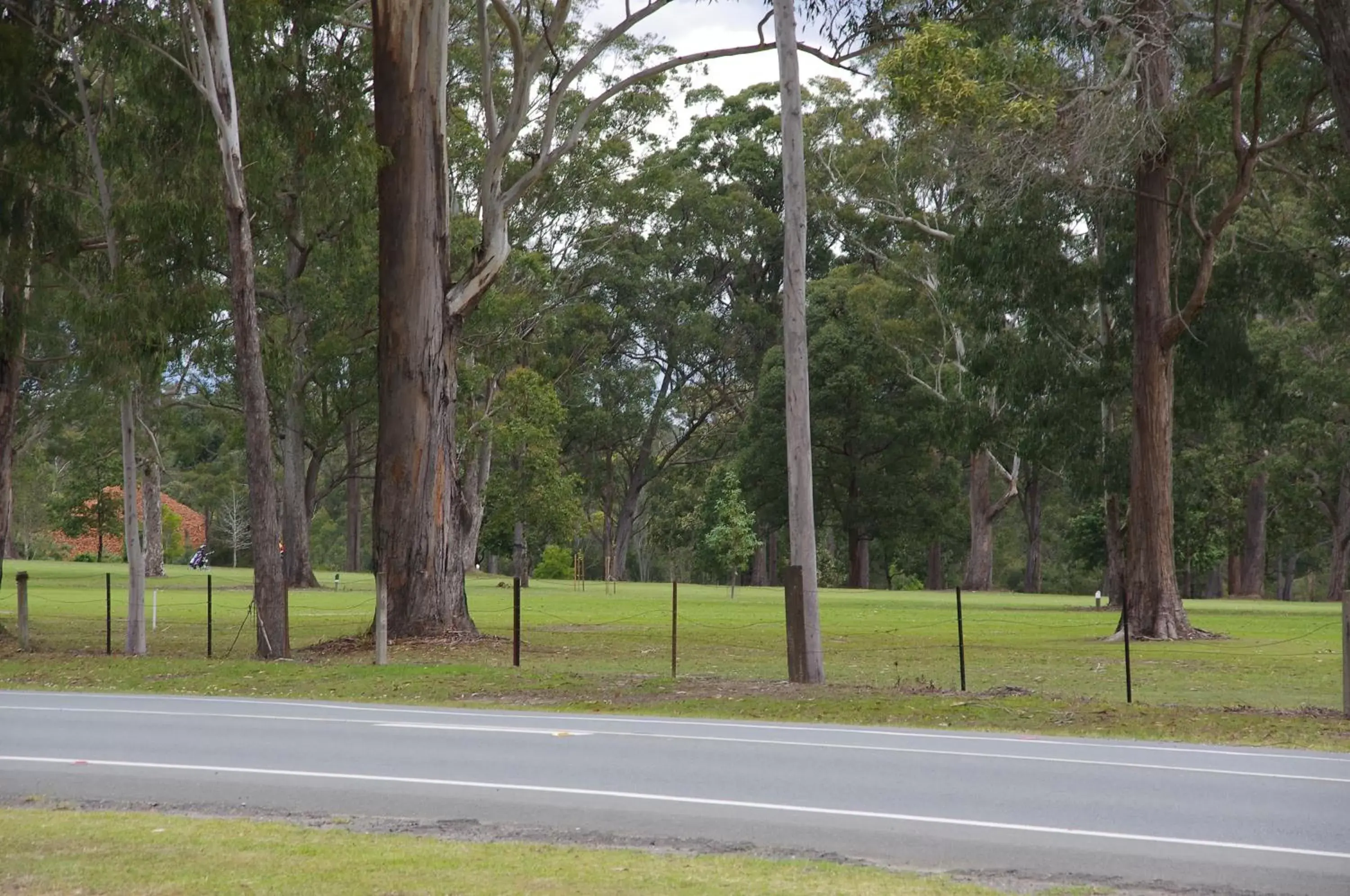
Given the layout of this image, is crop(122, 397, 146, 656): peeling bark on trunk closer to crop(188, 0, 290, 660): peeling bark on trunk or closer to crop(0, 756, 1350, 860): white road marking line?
crop(188, 0, 290, 660): peeling bark on trunk

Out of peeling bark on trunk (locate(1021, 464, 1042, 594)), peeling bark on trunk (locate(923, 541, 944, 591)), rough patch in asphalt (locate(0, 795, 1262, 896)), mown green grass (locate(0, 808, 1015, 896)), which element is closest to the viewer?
mown green grass (locate(0, 808, 1015, 896))

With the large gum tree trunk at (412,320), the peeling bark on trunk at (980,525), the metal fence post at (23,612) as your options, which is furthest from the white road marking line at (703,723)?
the peeling bark on trunk at (980,525)

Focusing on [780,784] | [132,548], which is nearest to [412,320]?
[132,548]

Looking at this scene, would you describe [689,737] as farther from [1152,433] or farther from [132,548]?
[1152,433]

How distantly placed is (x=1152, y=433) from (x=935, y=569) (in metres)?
44.7

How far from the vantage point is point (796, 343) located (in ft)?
59.5

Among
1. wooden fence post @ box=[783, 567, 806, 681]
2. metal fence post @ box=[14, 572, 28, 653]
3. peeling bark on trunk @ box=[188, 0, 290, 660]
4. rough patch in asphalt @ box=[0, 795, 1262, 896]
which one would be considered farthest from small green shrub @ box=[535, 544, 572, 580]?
rough patch in asphalt @ box=[0, 795, 1262, 896]

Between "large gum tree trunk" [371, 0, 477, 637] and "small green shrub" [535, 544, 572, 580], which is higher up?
"large gum tree trunk" [371, 0, 477, 637]

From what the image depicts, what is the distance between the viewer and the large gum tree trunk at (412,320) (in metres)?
24.9

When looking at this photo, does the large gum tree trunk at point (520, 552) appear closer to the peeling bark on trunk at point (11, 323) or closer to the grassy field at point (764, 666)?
the grassy field at point (764, 666)

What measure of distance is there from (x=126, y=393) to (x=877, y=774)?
16.2m

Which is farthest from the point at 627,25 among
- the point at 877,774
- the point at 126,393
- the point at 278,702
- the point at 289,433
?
the point at 289,433

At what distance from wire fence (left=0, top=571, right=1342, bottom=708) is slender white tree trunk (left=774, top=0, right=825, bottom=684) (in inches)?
50.0

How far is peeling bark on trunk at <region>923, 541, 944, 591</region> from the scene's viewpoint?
73.3m
